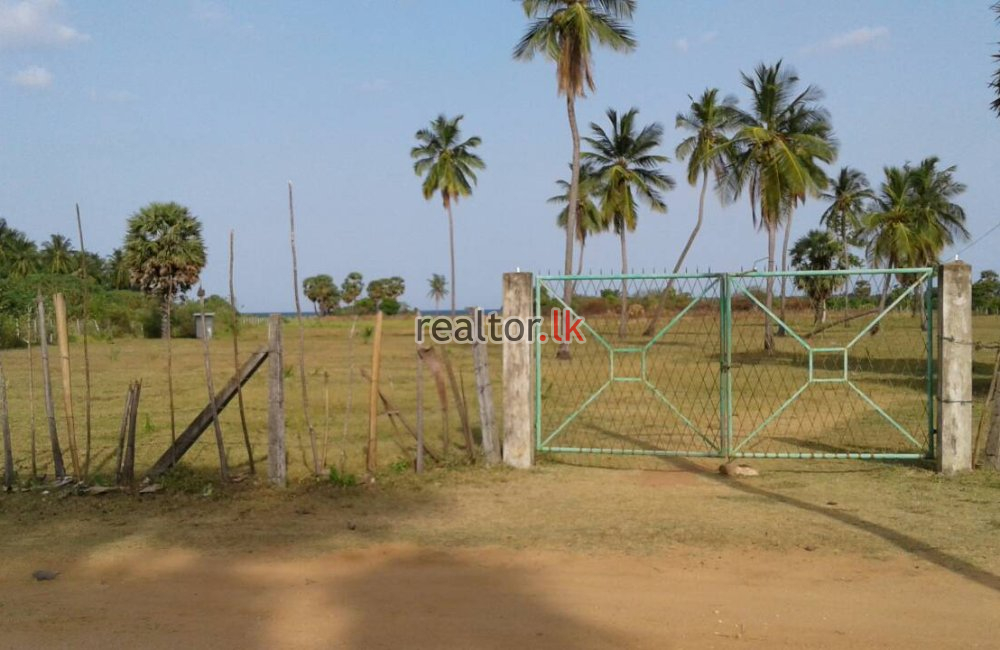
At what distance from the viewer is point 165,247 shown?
3697cm

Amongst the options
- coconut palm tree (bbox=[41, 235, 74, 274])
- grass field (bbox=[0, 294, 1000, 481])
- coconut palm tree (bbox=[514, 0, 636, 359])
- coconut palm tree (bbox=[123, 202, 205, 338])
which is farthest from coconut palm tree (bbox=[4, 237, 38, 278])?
coconut palm tree (bbox=[514, 0, 636, 359])

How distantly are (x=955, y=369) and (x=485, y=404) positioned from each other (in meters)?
4.25

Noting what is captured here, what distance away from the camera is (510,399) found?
8.09 m

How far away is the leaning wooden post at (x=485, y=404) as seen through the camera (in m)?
8.05

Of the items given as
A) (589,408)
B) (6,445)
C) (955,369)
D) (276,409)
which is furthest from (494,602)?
(589,408)

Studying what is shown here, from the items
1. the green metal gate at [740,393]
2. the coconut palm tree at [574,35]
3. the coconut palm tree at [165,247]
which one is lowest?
the green metal gate at [740,393]

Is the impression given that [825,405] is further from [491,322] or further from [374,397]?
[374,397]

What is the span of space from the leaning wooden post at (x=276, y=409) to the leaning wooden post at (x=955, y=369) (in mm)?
5817

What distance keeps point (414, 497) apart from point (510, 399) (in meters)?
1.48

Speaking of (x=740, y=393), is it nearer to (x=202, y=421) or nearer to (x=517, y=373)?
(x=517, y=373)

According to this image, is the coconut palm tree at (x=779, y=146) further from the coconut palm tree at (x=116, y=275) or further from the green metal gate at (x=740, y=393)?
the coconut palm tree at (x=116, y=275)

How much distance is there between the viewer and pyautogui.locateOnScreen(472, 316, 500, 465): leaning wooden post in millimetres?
8055

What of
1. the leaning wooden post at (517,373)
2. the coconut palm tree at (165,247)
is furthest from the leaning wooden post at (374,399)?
the coconut palm tree at (165,247)

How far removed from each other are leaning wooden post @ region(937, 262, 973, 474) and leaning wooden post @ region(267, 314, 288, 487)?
5817mm
